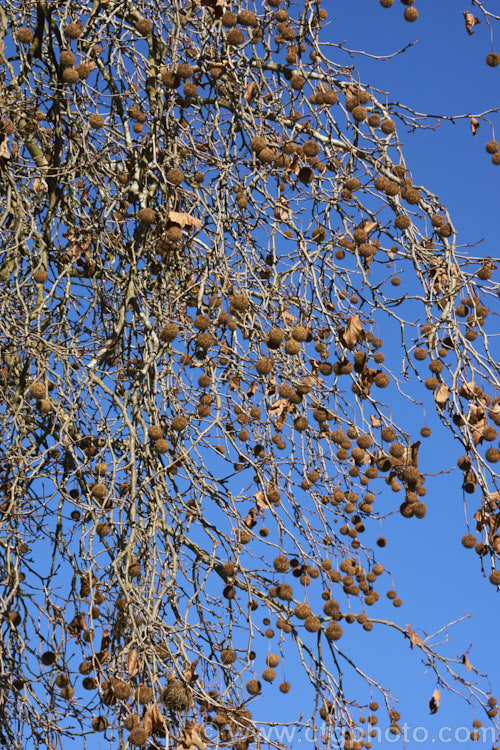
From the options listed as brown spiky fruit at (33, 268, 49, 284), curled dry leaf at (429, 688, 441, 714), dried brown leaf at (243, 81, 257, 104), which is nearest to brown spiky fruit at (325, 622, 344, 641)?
curled dry leaf at (429, 688, 441, 714)

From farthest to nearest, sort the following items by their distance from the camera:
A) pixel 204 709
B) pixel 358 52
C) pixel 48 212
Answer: pixel 48 212 → pixel 358 52 → pixel 204 709

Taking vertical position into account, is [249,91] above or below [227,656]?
above

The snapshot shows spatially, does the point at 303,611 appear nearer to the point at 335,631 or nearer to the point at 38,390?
the point at 335,631

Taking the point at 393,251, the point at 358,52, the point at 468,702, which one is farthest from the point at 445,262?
the point at 468,702

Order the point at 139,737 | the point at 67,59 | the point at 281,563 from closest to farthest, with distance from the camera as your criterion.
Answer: the point at 139,737 → the point at 281,563 → the point at 67,59

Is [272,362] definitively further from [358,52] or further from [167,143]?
[358,52]

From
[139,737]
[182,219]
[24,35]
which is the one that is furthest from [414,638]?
[24,35]

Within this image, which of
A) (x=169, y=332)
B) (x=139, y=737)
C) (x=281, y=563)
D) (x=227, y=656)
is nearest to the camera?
(x=139, y=737)

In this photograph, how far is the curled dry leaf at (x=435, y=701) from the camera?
3.00 metres

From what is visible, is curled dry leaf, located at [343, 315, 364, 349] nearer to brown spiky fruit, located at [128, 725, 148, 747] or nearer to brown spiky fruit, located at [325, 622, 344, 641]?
brown spiky fruit, located at [325, 622, 344, 641]

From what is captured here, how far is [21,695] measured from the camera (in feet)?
9.49

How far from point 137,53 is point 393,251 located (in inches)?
45.4

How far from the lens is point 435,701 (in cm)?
301

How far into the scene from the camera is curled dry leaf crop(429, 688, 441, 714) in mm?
3000
